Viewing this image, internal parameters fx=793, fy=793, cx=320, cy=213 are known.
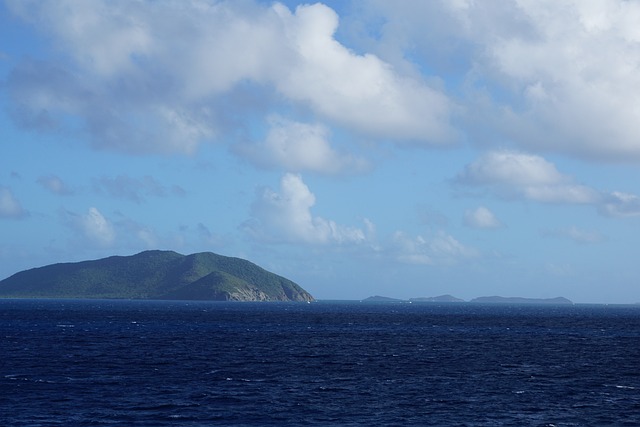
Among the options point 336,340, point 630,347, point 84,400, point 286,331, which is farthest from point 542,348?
point 84,400

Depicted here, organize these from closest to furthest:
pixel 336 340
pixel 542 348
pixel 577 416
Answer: pixel 577 416
pixel 542 348
pixel 336 340

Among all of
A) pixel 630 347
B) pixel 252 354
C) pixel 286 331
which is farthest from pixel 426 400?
pixel 286 331

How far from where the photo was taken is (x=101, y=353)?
11612cm

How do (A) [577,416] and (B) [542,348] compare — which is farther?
(B) [542,348]

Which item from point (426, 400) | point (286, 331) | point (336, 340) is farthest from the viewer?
point (286, 331)

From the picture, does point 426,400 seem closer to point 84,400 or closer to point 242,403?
point 242,403

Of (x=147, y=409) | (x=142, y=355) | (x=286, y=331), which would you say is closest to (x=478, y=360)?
(x=142, y=355)

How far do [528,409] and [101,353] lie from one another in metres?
66.9

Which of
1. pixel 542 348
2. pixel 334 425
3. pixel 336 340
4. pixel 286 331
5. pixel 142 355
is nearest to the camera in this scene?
pixel 334 425

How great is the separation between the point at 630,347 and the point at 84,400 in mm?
107358

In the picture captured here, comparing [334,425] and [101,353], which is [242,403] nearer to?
[334,425]

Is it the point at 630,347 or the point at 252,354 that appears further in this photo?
the point at 630,347

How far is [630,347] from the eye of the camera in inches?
5753

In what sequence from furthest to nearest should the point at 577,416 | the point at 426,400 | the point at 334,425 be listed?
the point at 426,400 → the point at 577,416 → the point at 334,425
